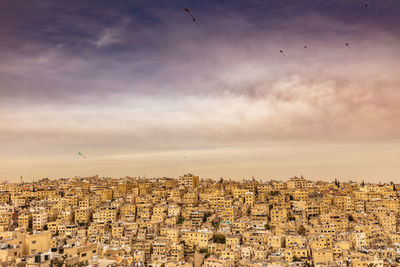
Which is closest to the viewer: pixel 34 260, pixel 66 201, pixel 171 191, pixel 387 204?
pixel 34 260

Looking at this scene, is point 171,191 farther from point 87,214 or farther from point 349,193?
point 349,193

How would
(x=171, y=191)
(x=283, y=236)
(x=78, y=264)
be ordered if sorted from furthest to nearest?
(x=171, y=191)
(x=283, y=236)
(x=78, y=264)

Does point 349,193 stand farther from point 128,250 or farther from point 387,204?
point 128,250

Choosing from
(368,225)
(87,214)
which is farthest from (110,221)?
(368,225)

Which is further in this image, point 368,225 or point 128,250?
point 368,225

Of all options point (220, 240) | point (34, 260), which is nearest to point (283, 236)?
point (220, 240)

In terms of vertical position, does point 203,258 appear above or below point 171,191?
below
